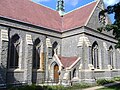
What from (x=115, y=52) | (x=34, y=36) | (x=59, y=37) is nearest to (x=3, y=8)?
(x=34, y=36)

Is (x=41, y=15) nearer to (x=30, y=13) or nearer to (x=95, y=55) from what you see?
(x=30, y=13)

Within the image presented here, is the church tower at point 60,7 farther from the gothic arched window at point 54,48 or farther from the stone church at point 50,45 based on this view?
the gothic arched window at point 54,48

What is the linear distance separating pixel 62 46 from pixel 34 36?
6.19m

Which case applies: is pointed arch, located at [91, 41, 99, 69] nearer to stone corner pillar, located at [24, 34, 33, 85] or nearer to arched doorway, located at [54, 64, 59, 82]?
Answer: arched doorway, located at [54, 64, 59, 82]

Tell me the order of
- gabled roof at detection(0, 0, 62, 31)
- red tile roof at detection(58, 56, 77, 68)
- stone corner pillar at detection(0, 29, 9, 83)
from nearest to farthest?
1. stone corner pillar at detection(0, 29, 9, 83)
2. gabled roof at detection(0, 0, 62, 31)
3. red tile roof at detection(58, 56, 77, 68)

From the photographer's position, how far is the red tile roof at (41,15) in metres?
25.2

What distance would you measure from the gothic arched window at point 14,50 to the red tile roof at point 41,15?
109 inches

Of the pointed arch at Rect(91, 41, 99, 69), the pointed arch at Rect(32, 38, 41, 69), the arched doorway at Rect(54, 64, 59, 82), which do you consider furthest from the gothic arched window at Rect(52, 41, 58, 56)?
the pointed arch at Rect(91, 41, 99, 69)

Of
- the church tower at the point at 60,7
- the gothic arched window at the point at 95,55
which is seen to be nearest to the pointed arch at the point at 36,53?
the gothic arched window at the point at 95,55

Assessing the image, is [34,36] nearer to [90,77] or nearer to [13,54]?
[13,54]

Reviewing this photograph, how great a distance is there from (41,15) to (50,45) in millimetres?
5721

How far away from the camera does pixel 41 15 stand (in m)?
30.3

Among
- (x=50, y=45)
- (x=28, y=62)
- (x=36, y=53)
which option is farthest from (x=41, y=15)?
(x=28, y=62)

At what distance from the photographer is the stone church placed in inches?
926
